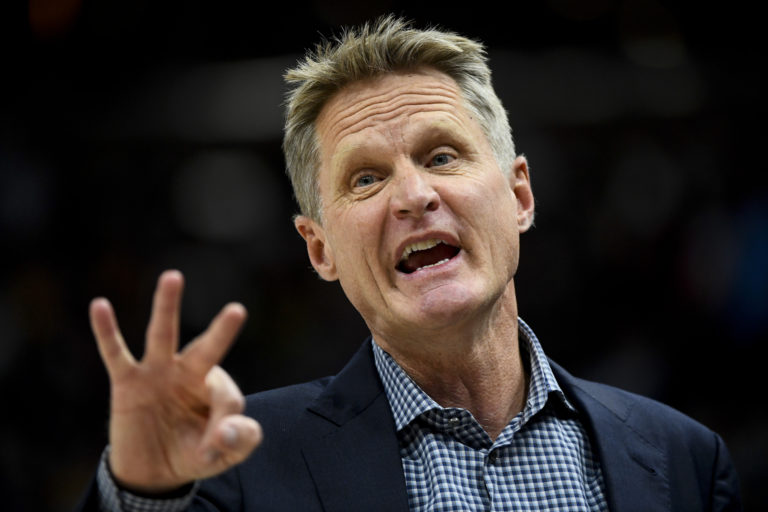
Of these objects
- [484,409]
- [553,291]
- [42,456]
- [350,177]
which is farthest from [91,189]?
[484,409]

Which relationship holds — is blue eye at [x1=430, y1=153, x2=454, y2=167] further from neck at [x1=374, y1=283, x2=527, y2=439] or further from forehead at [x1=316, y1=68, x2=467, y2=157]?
neck at [x1=374, y1=283, x2=527, y2=439]

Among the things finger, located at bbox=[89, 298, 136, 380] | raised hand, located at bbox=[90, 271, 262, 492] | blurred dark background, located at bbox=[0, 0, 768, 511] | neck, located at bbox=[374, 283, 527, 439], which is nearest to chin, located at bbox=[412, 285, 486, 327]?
neck, located at bbox=[374, 283, 527, 439]

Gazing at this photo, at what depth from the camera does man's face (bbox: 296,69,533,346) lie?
2.38 metres

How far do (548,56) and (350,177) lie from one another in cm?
329

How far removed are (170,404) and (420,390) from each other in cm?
81

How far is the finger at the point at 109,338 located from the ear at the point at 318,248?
1.02 m

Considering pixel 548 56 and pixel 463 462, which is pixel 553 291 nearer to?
pixel 548 56

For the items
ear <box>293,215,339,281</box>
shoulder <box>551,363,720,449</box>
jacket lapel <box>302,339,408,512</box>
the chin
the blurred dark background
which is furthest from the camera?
the blurred dark background

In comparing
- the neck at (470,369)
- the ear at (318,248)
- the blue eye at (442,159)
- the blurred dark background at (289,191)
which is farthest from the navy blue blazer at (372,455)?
the blurred dark background at (289,191)

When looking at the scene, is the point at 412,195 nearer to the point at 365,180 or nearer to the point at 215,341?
the point at 365,180

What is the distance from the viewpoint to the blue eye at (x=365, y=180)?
8.36 feet

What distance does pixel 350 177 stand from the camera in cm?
257

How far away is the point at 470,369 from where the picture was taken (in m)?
2.52

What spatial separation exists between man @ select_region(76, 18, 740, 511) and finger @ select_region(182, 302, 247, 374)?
0.52 meters
